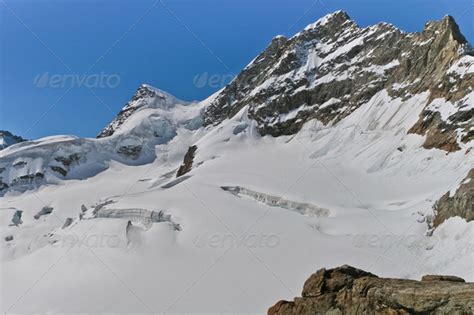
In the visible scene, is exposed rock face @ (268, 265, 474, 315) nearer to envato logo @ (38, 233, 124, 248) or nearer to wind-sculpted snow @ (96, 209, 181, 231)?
envato logo @ (38, 233, 124, 248)

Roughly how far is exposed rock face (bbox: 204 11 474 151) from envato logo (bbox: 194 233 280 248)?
943 inches

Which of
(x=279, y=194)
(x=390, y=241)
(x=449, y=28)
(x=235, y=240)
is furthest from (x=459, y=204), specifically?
(x=449, y=28)

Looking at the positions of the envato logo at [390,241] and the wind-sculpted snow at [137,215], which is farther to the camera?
the wind-sculpted snow at [137,215]

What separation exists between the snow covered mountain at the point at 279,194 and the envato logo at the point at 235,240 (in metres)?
0.16

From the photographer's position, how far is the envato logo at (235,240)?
3597cm

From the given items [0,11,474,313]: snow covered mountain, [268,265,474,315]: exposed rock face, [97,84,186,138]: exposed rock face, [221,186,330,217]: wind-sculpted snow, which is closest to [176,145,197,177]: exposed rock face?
[0,11,474,313]: snow covered mountain

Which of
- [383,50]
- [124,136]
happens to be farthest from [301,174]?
[124,136]

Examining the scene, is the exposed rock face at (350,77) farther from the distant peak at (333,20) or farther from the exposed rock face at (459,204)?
the exposed rock face at (459,204)

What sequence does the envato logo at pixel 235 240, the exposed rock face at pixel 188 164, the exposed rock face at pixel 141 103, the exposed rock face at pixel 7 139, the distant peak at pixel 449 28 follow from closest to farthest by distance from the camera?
the envato logo at pixel 235 240, the distant peak at pixel 449 28, the exposed rock face at pixel 188 164, the exposed rock face at pixel 141 103, the exposed rock face at pixel 7 139

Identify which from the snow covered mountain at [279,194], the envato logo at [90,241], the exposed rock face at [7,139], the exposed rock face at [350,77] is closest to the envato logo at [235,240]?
the snow covered mountain at [279,194]

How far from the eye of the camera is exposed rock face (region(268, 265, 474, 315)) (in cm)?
1170

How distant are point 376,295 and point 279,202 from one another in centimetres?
3498

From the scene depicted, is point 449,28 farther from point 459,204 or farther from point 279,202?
point 459,204

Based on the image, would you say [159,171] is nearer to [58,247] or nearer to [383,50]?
[383,50]
